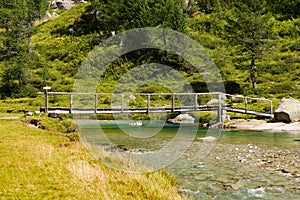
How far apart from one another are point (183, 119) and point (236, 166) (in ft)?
73.8

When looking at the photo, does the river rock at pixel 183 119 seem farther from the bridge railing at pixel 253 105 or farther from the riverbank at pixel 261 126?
the riverbank at pixel 261 126

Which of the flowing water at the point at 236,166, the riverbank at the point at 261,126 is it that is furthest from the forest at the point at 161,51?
the flowing water at the point at 236,166

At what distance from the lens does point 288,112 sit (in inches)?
1148

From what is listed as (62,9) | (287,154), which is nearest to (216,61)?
(287,154)

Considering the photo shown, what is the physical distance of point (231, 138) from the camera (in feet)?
77.3

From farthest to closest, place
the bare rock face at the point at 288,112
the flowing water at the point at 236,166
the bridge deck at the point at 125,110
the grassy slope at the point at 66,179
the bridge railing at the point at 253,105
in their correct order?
the bridge railing at the point at 253,105, the bare rock face at the point at 288,112, the bridge deck at the point at 125,110, the flowing water at the point at 236,166, the grassy slope at the point at 66,179

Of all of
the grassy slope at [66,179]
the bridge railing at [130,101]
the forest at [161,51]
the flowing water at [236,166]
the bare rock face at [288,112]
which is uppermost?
the forest at [161,51]

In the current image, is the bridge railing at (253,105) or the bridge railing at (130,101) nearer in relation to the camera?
the bridge railing at (253,105)

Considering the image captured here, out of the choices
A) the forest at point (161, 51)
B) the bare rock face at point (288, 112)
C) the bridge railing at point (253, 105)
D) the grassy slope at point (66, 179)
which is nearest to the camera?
the grassy slope at point (66, 179)

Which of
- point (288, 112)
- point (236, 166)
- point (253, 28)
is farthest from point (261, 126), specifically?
point (253, 28)

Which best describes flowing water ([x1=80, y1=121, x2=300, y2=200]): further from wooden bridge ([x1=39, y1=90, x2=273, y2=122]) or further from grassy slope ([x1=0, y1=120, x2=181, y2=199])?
wooden bridge ([x1=39, y1=90, x2=273, y2=122])

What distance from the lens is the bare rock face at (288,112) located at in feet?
95.8

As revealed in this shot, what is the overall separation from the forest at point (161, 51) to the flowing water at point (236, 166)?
22474 mm

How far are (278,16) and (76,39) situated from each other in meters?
45.5
